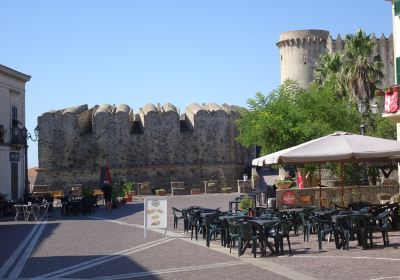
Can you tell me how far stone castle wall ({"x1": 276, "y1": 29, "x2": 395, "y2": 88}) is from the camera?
233ft

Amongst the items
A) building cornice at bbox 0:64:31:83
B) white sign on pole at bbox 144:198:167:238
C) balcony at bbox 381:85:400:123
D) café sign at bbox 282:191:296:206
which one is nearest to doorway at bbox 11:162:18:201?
building cornice at bbox 0:64:31:83

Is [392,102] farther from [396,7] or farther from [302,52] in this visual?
[302,52]

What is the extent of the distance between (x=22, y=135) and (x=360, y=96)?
18454mm

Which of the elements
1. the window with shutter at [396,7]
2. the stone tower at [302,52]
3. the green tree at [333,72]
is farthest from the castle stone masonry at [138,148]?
the window with shutter at [396,7]

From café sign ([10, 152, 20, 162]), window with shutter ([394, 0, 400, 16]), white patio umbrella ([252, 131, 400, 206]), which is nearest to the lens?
white patio umbrella ([252, 131, 400, 206])

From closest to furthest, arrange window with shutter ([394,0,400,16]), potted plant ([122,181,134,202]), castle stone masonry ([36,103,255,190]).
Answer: window with shutter ([394,0,400,16]) < potted plant ([122,181,134,202]) < castle stone masonry ([36,103,255,190])

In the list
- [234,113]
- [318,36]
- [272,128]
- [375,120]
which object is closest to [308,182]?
[272,128]

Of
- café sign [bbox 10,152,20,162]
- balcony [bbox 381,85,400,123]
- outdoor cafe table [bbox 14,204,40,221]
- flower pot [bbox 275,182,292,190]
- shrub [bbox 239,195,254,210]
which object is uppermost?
balcony [bbox 381,85,400,123]

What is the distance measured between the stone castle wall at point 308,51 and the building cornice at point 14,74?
37284 mm

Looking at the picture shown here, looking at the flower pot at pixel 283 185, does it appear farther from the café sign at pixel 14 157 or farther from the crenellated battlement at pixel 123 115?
the crenellated battlement at pixel 123 115

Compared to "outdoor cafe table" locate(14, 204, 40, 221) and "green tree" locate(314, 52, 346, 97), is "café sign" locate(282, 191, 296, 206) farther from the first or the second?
"green tree" locate(314, 52, 346, 97)

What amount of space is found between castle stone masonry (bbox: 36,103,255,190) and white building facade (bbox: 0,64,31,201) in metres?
14.4

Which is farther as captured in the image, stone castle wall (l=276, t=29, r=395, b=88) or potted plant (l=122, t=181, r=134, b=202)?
stone castle wall (l=276, t=29, r=395, b=88)

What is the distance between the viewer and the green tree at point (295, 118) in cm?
3038
